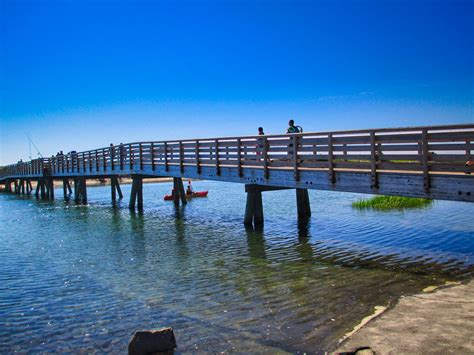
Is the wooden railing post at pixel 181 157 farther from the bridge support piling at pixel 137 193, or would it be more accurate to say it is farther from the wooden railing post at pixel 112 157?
the wooden railing post at pixel 112 157

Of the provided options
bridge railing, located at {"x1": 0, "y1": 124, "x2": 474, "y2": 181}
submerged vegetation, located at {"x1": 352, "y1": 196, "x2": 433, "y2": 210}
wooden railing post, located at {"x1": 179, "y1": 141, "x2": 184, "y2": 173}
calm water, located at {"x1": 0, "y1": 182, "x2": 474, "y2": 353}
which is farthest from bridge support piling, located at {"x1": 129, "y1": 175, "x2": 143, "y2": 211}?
submerged vegetation, located at {"x1": 352, "y1": 196, "x2": 433, "y2": 210}

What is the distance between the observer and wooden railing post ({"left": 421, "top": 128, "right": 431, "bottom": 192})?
1055cm

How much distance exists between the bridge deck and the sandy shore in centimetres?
353

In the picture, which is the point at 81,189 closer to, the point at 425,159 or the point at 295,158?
the point at 295,158

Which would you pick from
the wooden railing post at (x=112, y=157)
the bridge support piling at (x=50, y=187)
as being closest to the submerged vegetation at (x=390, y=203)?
the wooden railing post at (x=112, y=157)

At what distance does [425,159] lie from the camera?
10.6 metres

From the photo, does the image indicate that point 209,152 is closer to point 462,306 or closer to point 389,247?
point 389,247

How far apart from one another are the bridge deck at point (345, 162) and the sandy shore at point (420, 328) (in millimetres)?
3532

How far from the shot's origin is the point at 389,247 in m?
12.7

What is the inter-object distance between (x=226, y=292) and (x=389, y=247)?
5.96 meters

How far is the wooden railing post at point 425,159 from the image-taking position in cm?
1055

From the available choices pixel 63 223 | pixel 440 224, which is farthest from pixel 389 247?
pixel 63 223

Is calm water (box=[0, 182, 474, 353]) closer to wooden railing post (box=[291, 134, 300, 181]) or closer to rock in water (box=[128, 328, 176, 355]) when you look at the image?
rock in water (box=[128, 328, 176, 355])

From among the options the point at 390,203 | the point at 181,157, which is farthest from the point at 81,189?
the point at 390,203
